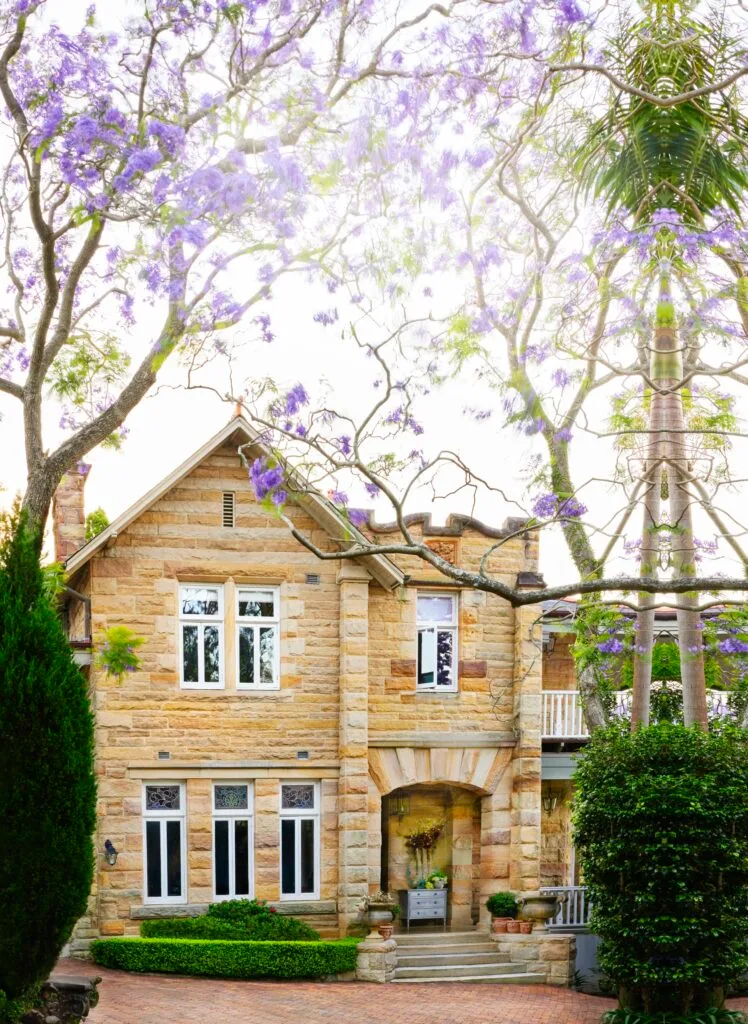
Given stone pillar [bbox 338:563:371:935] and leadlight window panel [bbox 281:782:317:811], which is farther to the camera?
leadlight window panel [bbox 281:782:317:811]

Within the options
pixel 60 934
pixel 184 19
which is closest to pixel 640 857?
pixel 60 934

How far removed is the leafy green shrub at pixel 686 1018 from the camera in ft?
54.6

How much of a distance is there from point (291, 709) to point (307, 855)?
2384mm

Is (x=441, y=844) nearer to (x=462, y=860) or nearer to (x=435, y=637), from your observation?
(x=462, y=860)

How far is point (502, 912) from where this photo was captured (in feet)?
70.3

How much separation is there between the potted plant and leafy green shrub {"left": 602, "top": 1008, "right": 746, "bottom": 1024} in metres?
4.40

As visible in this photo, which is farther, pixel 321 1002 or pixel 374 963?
pixel 374 963

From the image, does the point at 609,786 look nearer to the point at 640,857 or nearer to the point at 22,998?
the point at 640,857

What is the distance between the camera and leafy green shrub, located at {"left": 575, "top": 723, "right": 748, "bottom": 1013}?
16.5 metres

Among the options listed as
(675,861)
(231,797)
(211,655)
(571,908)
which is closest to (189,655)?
(211,655)

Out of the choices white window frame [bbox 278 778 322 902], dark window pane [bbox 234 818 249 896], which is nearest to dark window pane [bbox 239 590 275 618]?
white window frame [bbox 278 778 322 902]

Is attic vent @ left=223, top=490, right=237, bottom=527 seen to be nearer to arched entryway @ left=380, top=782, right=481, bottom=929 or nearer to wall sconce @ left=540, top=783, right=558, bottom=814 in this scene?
arched entryway @ left=380, top=782, right=481, bottom=929

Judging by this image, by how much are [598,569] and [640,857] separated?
3.87 m

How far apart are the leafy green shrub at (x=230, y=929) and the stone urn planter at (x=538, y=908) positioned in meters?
3.53
